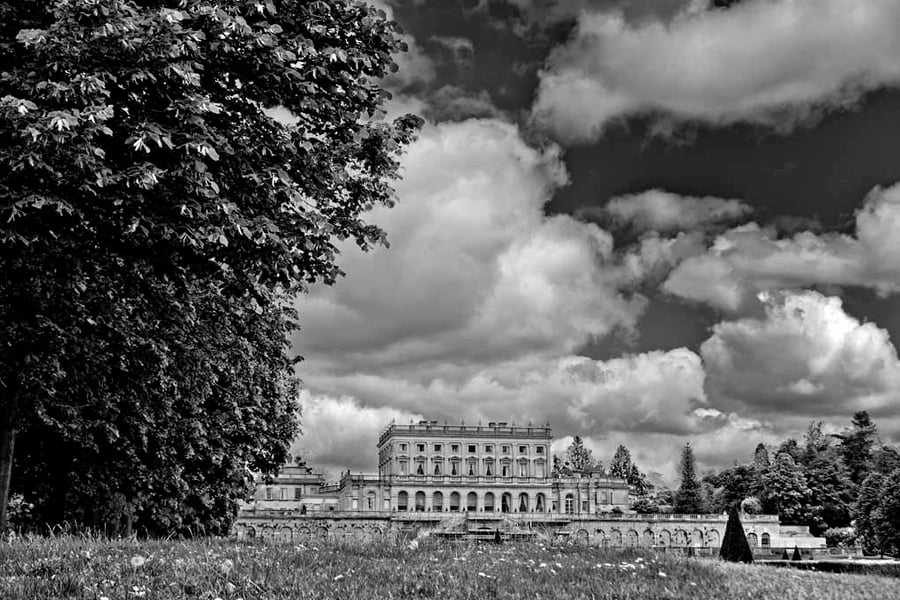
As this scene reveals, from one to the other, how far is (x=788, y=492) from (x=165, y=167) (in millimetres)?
118034

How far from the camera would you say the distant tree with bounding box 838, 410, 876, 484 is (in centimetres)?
12862

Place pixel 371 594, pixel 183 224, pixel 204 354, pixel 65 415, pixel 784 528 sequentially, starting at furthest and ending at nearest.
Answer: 1. pixel 784 528
2. pixel 65 415
3. pixel 204 354
4. pixel 183 224
5. pixel 371 594

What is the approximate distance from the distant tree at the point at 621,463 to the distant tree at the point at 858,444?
3912 centimetres

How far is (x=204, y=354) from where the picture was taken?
17.0m

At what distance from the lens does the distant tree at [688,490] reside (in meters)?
135

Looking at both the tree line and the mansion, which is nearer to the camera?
the tree line

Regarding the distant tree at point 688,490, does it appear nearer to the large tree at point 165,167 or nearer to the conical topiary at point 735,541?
the conical topiary at point 735,541

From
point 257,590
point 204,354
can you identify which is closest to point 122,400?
point 204,354

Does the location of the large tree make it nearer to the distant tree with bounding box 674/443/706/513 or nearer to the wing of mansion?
the wing of mansion

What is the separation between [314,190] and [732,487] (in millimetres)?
137001

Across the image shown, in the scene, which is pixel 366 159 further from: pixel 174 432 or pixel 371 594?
pixel 174 432

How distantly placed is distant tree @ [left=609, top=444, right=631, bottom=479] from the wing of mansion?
21666mm

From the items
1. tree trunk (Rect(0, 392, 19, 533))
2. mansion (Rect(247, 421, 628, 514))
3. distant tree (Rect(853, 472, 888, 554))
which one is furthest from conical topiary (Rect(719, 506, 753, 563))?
mansion (Rect(247, 421, 628, 514))

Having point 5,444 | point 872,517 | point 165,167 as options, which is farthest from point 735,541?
point 872,517
